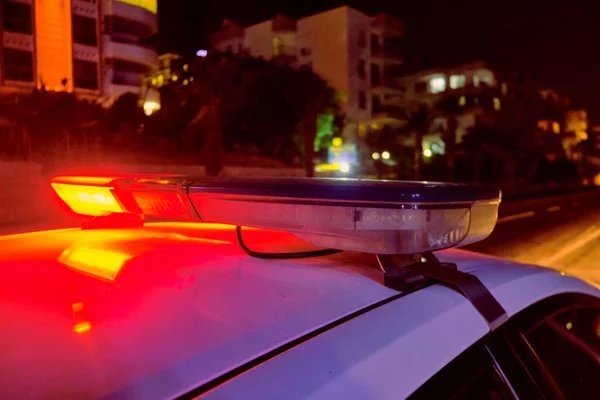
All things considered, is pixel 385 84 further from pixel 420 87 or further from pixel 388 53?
pixel 420 87

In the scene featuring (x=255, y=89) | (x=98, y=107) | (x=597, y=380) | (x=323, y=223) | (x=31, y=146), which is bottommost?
(x=597, y=380)

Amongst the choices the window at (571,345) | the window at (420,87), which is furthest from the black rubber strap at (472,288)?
the window at (420,87)

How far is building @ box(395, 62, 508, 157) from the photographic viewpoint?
54062 millimetres

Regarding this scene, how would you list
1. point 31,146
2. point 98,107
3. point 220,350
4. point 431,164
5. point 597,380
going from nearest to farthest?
1. point 220,350
2. point 597,380
3. point 31,146
4. point 98,107
5. point 431,164

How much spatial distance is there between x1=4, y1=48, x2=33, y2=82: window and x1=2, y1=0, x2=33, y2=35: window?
1.07 m

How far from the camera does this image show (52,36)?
30.0m

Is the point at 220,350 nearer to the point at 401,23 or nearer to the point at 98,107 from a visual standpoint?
the point at 98,107

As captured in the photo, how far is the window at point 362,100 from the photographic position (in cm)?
4938

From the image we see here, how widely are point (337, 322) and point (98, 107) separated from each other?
24946 mm

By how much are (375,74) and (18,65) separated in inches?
1212

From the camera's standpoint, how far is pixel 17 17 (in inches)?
1105

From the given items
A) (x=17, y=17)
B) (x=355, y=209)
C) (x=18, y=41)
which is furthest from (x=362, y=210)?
(x=17, y=17)

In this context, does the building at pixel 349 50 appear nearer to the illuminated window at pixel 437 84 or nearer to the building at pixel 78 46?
the illuminated window at pixel 437 84

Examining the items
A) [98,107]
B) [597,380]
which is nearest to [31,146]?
[98,107]
